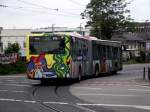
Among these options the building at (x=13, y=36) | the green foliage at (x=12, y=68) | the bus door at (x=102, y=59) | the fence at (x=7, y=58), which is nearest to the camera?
the bus door at (x=102, y=59)

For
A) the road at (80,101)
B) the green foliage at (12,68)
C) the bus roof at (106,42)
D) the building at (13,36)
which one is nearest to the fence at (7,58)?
the green foliage at (12,68)

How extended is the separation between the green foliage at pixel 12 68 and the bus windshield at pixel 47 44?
19236mm

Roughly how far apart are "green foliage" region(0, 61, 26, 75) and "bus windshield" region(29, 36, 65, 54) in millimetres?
19236

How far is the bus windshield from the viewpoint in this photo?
30000 mm

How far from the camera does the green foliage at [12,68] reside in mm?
→ 49509

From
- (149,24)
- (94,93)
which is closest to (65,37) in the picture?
(94,93)

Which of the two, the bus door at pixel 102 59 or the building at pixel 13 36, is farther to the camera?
the building at pixel 13 36

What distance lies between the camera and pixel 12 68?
51062mm

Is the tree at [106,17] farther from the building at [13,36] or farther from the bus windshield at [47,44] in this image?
the bus windshield at [47,44]

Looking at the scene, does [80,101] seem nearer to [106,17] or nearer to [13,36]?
[106,17]

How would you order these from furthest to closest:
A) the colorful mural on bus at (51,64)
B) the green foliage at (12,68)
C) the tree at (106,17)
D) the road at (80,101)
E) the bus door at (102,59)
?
1. the tree at (106,17)
2. the green foliage at (12,68)
3. the bus door at (102,59)
4. the colorful mural on bus at (51,64)
5. the road at (80,101)

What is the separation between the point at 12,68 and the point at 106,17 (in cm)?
5919

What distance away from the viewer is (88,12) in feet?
362

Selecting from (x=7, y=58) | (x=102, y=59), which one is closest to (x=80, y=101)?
(x=102, y=59)
